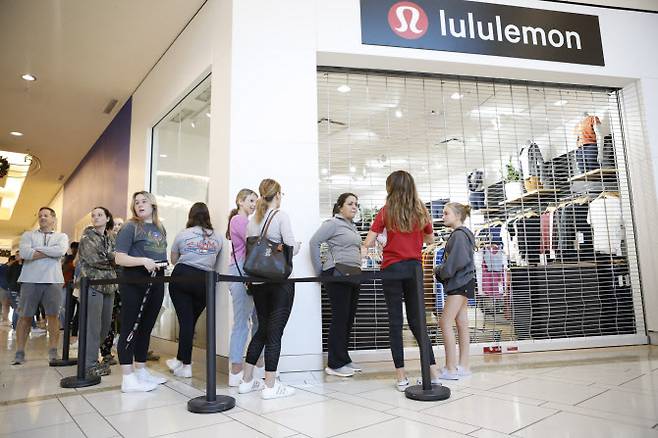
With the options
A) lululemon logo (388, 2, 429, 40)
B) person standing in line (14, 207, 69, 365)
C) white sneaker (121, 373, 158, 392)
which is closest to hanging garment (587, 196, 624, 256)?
lululemon logo (388, 2, 429, 40)

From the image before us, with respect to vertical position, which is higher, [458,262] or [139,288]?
[458,262]

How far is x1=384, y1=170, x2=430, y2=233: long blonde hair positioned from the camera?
299 cm

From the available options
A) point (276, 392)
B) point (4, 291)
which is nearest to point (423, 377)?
point (276, 392)

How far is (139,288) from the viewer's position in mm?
3078

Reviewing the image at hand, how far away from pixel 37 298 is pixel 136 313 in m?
1.92

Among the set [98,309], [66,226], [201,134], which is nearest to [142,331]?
[98,309]

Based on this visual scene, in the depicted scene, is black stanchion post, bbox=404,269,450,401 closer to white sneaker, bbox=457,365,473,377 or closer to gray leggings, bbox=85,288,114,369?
white sneaker, bbox=457,365,473,377

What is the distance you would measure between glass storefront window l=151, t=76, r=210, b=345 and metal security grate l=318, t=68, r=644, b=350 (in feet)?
4.29

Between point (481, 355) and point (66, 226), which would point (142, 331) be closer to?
point (481, 355)

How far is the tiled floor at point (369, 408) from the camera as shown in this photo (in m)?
2.19

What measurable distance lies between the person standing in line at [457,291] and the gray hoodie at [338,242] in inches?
26.0

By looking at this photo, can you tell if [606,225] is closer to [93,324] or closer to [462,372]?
[462,372]

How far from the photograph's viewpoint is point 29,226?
64.4 feet

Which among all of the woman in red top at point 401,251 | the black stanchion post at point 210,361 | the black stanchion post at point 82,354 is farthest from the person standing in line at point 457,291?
the black stanchion post at point 82,354
